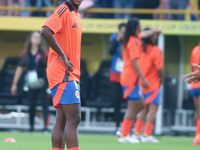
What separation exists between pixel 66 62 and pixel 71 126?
58cm

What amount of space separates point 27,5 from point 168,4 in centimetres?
378

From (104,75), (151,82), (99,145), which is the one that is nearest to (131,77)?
(151,82)

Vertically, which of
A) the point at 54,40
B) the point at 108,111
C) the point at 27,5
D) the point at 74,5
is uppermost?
the point at 27,5

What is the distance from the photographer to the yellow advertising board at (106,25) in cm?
1066

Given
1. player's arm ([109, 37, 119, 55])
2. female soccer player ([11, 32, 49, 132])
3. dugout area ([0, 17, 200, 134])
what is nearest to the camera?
player's arm ([109, 37, 119, 55])

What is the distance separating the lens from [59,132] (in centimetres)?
439

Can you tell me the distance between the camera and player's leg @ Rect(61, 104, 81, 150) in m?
4.14

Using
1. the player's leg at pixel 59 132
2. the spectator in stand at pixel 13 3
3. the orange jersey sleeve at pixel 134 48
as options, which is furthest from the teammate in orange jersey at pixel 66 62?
the spectator in stand at pixel 13 3

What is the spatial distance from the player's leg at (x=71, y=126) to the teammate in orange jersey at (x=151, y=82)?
420cm

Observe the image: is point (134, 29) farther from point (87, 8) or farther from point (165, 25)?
point (87, 8)

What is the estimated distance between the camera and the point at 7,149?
621 cm

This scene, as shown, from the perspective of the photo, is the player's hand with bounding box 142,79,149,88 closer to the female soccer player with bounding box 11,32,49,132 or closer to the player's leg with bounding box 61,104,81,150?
the female soccer player with bounding box 11,32,49,132

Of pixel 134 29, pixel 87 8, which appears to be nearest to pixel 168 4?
pixel 87 8

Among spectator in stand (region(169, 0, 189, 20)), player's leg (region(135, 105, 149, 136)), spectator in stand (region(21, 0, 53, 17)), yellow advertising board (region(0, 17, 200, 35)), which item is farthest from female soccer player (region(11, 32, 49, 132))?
spectator in stand (region(169, 0, 189, 20))
